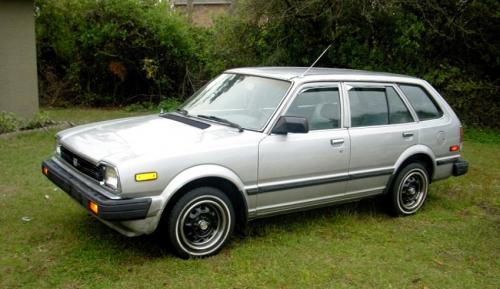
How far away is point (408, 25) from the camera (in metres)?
12.0

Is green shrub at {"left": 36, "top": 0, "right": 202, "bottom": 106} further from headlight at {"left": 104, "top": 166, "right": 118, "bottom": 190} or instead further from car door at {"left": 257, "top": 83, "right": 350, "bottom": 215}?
headlight at {"left": 104, "top": 166, "right": 118, "bottom": 190}

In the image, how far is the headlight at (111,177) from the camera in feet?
14.0

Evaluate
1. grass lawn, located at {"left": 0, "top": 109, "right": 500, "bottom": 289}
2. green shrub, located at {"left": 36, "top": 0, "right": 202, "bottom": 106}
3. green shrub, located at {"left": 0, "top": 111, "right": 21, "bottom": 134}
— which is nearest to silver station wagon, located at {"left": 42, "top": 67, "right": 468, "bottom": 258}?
grass lawn, located at {"left": 0, "top": 109, "right": 500, "bottom": 289}

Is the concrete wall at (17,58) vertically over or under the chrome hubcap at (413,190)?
over

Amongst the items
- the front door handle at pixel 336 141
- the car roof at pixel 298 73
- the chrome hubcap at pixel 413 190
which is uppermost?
the car roof at pixel 298 73

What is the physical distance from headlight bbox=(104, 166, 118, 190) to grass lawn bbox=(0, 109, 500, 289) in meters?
0.72

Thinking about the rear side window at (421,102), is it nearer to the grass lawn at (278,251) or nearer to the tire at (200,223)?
the grass lawn at (278,251)

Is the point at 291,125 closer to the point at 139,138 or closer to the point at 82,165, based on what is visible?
the point at 139,138

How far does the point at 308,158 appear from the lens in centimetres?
521

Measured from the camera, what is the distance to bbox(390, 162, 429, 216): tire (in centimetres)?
610

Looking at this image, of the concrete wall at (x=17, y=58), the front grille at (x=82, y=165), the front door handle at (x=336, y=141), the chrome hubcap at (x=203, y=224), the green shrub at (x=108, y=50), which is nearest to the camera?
the front grille at (x=82, y=165)

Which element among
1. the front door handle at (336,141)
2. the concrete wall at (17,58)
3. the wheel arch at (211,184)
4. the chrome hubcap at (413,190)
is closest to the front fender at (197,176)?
the wheel arch at (211,184)

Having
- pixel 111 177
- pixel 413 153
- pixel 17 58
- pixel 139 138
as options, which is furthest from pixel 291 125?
pixel 17 58

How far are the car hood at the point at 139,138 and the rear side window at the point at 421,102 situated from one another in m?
2.30
